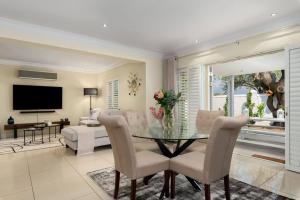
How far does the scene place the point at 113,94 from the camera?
22.3 feet

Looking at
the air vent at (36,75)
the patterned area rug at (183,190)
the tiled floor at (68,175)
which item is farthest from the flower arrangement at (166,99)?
the air vent at (36,75)

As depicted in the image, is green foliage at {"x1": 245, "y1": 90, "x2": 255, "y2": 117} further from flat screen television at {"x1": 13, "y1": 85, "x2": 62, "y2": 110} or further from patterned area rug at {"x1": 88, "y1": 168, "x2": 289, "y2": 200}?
flat screen television at {"x1": 13, "y1": 85, "x2": 62, "y2": 110}

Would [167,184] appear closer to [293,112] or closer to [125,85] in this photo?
[293,112]

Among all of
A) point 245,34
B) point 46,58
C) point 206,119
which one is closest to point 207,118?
point 206,119

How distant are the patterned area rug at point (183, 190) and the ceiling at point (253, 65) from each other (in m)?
3.46

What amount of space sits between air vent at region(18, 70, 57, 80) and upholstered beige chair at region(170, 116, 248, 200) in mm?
6171

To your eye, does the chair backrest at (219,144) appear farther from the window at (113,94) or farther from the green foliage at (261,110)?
the window at (113,94)

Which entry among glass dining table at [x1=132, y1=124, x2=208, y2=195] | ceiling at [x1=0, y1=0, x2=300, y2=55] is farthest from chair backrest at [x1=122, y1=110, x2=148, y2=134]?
ceiling at [x1=0, y1=0, x2=300, y2=55]

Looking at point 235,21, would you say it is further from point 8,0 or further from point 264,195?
point 8,0

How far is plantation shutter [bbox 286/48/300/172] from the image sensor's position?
9.41 feet

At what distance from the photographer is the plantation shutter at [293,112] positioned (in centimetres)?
287

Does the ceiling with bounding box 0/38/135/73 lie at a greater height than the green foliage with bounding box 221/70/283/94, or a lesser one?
greater

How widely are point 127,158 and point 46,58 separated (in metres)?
5.16

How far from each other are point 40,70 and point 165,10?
563 cm
